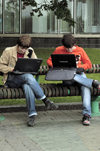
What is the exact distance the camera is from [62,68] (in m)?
6.85

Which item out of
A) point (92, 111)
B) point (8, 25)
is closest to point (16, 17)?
point (8, 25)

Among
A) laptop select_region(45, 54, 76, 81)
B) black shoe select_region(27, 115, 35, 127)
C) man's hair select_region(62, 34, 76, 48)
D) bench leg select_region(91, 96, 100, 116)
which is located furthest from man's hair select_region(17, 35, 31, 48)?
bench leg select_region(91, 96, 100, 116)

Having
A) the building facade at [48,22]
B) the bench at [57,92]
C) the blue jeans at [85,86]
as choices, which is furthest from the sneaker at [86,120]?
the building facade at [48,22]

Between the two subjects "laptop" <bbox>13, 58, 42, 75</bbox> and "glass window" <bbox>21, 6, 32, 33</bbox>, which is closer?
"laptop" <bbox>13, 58, 42, 75</bbox>

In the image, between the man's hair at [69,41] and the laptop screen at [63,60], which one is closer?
the laptop screen at [63,60]

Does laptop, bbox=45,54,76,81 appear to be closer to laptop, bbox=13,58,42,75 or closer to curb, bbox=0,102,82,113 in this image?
laptop, bbox=13,58,42,75

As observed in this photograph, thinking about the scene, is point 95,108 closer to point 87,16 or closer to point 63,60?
point 63,60

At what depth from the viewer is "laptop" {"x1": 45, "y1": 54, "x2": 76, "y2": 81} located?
6719mm

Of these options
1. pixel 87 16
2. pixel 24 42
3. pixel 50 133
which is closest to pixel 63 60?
pixel 24 42

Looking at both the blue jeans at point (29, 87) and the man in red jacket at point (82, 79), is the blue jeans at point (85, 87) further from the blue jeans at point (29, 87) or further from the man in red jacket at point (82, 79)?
the blue jeans at point (29, 87)

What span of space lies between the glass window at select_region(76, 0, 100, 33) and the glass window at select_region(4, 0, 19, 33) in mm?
3504

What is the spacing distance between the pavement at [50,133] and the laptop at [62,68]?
0.64m

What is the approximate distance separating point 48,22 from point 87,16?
246cm

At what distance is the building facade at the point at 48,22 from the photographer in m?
23.6
